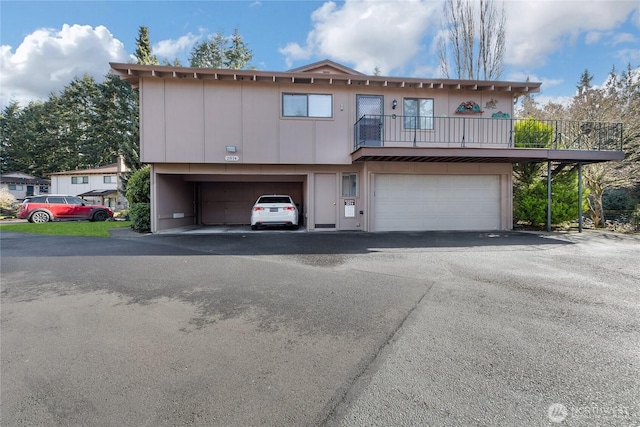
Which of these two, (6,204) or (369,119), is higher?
(369,119)

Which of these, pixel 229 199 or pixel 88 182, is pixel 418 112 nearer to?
pixel 229 199

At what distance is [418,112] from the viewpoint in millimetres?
12227

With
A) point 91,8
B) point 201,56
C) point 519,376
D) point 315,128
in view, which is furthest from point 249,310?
point 201,56

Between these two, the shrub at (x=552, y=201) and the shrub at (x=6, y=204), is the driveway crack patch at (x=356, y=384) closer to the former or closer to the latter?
the shrub at (x=552, y=201)

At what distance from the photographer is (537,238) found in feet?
33.2

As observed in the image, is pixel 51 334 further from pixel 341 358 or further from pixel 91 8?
pixel 91 8

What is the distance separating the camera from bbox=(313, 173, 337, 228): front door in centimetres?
1239

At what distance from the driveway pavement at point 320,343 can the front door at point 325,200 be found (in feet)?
18.8

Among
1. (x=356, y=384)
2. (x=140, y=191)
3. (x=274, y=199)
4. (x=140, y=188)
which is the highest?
(x=140, y=188)

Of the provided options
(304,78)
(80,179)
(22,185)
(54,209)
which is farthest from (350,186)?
(22,185)

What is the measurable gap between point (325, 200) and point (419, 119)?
16.6 feet

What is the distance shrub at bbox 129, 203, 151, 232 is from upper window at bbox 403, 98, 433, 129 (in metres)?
11.2

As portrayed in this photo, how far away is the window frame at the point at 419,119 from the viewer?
12141 millimetres

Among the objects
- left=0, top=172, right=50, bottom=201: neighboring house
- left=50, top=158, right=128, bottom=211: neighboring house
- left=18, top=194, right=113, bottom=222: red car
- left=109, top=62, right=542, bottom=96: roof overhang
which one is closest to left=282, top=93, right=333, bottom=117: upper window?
left=109, top=62, right=542, bottom=96: roof overhang
